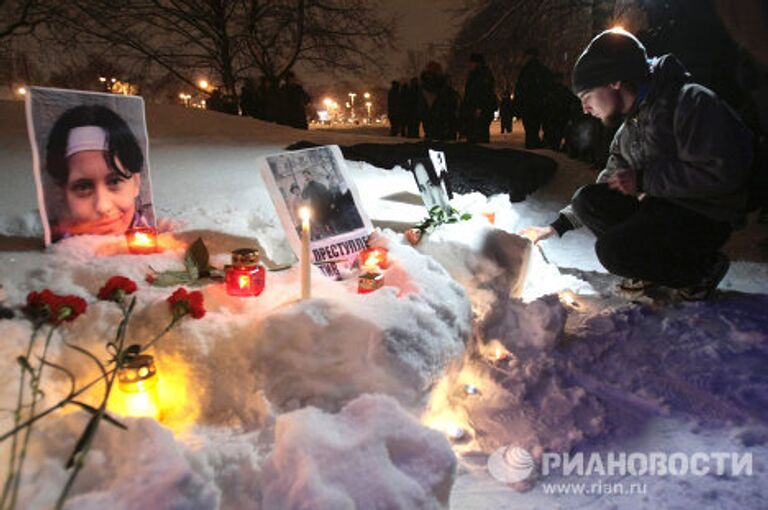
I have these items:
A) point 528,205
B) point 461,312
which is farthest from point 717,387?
point 528,205

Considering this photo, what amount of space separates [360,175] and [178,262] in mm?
2245

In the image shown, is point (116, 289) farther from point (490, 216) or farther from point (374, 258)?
point (490, 216)

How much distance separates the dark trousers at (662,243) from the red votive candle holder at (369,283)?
156 centimetres

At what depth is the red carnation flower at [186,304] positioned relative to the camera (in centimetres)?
194

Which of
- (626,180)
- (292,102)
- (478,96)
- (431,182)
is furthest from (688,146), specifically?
(292,102)

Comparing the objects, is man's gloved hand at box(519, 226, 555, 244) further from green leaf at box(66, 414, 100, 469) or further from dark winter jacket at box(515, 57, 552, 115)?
dark winter jacket at box(515, 57, 552, 115)

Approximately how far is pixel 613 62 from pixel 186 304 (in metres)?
2.44

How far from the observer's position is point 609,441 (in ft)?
6.56

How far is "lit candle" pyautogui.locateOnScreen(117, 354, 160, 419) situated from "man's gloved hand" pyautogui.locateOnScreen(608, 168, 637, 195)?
8.48ft

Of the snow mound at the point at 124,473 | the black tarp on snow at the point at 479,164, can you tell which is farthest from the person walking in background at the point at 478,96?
the snow mound at the point at 124,473

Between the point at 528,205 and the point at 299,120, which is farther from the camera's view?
the point at 299,120

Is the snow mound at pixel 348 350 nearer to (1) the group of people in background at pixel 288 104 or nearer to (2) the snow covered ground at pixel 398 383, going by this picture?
(2) the snow covered ground at pixel 398 383

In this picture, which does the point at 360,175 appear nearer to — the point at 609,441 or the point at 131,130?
the point at 131,130

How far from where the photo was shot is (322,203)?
291cm
